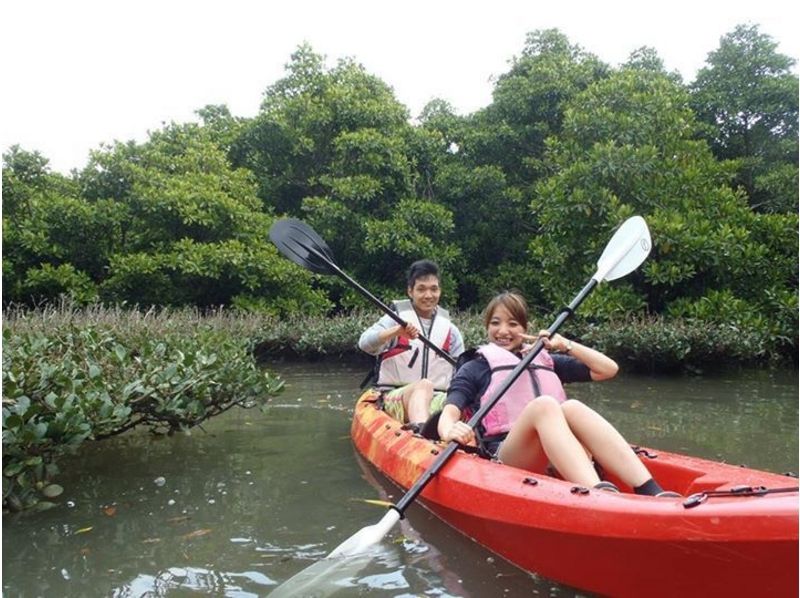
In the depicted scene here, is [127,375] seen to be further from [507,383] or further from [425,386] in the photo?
[507,383]

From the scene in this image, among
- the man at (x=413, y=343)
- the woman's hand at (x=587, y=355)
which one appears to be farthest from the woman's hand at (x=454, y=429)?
the man at (x=413, y=343)

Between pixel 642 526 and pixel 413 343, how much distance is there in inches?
116

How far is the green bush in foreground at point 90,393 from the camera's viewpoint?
2.89 m

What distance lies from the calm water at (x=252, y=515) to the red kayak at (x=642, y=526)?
18cm

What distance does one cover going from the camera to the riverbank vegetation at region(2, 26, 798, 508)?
28.6ft

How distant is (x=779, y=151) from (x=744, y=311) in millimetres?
3880

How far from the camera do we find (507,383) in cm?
315

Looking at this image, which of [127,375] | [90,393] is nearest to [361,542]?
[90,393]

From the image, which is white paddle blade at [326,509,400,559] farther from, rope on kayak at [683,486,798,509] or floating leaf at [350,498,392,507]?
rope on kayak at [683,486,798,509]

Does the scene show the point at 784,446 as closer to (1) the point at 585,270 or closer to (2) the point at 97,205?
(1) the point at 585,270

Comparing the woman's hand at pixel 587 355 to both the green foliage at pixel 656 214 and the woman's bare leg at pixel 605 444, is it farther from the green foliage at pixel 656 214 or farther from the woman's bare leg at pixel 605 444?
the green foliage at pixel 656 214

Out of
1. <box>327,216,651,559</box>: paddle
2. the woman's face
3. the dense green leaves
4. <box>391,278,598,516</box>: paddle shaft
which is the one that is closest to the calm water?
<box>327,216,651,559</box>: paddle

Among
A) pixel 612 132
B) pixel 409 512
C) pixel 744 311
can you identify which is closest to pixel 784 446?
pixel 409 512

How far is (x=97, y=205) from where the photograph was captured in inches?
451
